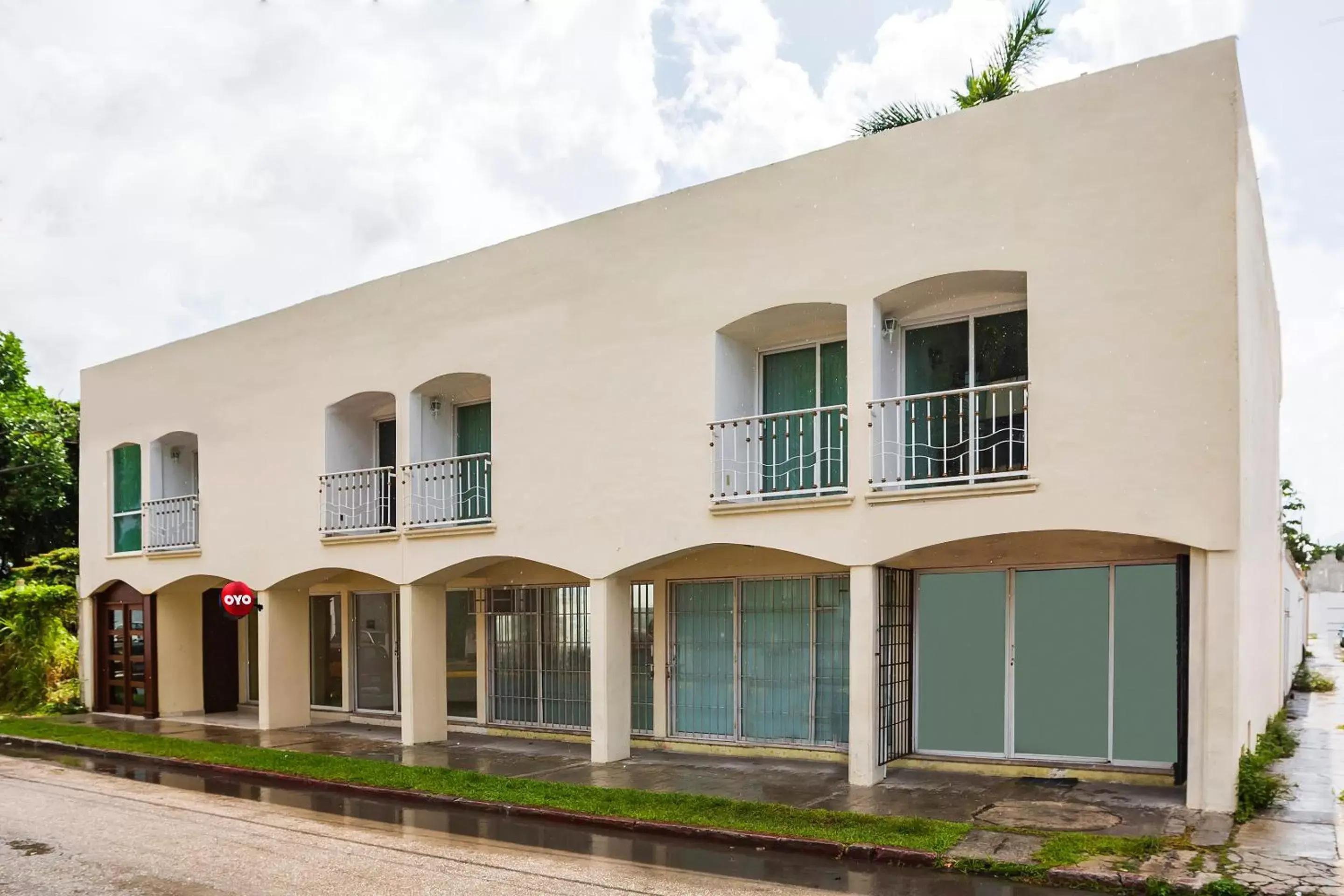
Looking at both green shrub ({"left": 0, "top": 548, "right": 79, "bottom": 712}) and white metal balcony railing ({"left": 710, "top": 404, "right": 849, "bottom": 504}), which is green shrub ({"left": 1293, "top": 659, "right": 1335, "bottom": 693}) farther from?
green shrub ({"left": 0, "top": 548, "right": 79, "bottom": 712})

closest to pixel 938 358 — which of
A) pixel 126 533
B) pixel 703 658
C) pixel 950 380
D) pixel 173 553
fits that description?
pixel 950 380

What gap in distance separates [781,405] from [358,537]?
6.80 m

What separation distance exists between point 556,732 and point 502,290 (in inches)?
248

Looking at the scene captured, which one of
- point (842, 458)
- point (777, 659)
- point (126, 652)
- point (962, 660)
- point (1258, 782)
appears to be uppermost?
point (842, 458)

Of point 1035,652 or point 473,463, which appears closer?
point 1035,652

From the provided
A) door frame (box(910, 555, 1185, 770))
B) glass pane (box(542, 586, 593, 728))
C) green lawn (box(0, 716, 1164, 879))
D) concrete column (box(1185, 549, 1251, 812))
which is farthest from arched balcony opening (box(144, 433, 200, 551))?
concrete column (box(1185, 549, 1251, 812))

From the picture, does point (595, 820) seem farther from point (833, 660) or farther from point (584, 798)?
point (833, 660)

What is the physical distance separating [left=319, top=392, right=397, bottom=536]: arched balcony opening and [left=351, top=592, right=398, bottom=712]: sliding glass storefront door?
2405 millimetres

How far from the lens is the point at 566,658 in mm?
16031

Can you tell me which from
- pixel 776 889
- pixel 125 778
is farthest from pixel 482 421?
pixel 776 889

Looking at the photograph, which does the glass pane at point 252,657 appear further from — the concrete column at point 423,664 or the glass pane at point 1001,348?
the glass pane at point 1001,348

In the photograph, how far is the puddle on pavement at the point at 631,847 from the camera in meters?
8.37

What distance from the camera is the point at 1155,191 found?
10.1m

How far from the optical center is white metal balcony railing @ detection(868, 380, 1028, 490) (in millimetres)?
11289
